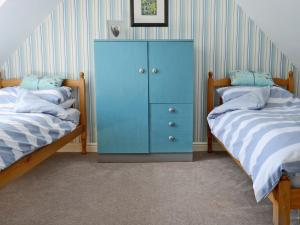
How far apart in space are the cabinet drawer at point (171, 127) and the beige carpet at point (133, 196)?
0.57 ft

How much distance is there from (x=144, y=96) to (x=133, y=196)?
3.48 ft

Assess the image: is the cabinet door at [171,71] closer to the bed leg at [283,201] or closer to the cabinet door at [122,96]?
the cabinet door at [122,96]

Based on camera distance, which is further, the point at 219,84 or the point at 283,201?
the point at 219,84

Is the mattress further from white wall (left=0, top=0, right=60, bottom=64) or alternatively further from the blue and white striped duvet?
white wall (left=0, top=0, right=60, bottom=64)


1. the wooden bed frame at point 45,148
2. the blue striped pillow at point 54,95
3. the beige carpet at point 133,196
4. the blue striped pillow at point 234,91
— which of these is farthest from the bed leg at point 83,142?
the blue striped pillow at point 234,91

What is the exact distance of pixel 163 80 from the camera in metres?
2.97

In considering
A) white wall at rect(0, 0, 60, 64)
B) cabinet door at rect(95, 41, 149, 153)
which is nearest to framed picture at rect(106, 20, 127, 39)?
cabinet door at rect(95, 41, 149, 153)

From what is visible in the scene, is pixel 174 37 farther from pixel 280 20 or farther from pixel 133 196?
pixel 133 196

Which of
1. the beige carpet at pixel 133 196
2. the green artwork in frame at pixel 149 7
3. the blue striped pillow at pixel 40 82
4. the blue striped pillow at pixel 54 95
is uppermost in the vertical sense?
the green artwork in frame at pixel 149 7


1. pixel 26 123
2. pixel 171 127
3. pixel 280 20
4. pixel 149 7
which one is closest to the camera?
pixel 26 123

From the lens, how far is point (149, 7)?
129 inches

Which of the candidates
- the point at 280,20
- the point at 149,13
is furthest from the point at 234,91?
the point at 149,13

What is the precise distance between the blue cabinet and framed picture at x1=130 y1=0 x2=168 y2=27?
18.5 inches

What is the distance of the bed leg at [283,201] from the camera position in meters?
1.49
